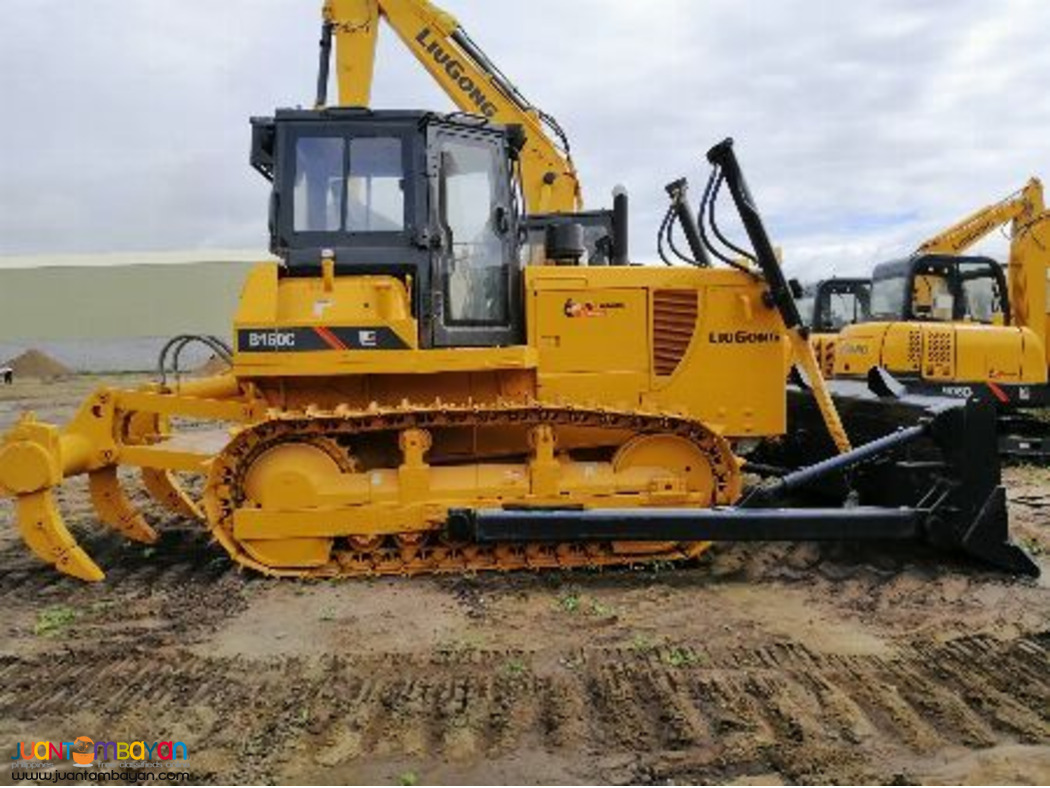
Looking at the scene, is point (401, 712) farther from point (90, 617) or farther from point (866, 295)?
point (866, 295)

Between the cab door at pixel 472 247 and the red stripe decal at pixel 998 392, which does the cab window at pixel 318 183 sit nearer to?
the cab door at pixel 472 247

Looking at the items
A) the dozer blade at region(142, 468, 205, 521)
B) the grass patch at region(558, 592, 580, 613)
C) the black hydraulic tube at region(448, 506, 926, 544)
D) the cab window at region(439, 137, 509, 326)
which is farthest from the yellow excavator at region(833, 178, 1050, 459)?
the dozer blade at region(142, 468, 205, 521)

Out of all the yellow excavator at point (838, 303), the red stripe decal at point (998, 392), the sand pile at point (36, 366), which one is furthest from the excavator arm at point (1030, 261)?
the sand pile at point (36, 366)

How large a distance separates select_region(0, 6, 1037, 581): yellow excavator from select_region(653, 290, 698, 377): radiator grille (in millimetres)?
15

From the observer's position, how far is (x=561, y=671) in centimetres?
479

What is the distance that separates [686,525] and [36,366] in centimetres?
3455

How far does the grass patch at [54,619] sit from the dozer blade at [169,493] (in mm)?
2027

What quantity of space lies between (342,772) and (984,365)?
374 inches

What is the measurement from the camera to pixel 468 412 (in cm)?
650

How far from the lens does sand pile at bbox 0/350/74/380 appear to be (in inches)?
1377

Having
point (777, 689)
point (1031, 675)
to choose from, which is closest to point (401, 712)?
point (777, 689)

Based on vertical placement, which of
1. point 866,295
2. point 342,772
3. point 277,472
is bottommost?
point 342,772

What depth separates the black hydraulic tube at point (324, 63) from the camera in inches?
398

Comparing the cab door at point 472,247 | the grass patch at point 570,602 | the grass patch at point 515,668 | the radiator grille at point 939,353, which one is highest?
the cab door at point 472,247
